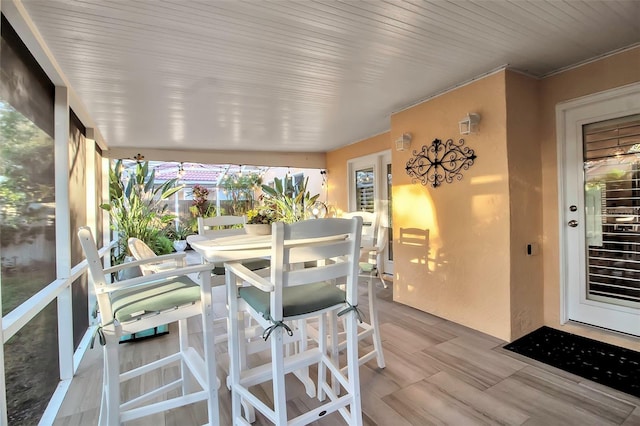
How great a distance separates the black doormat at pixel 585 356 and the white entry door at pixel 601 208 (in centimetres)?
22

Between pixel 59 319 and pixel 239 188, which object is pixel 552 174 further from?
pixel 239 188

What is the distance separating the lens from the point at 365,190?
17.0 ft

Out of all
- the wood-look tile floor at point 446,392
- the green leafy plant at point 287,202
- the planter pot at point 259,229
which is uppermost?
the green leafy plant at point 287,202

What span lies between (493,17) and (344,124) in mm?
2363

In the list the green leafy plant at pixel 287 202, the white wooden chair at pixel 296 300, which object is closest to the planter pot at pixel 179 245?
the green leafy plant at pixel 287 202

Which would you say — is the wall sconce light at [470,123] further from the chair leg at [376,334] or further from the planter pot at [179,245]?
the planter pot at [179,245]

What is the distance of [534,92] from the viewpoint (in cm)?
274

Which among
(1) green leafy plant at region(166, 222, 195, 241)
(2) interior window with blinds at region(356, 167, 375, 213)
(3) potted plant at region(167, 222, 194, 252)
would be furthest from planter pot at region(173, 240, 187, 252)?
(2) interior window with blinds at region(356, 167, 375, 213)

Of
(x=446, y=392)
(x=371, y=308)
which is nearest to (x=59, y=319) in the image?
(x=371, y=308)

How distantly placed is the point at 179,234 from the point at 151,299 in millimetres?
7182

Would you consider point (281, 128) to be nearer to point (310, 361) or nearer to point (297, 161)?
point (297, 161)

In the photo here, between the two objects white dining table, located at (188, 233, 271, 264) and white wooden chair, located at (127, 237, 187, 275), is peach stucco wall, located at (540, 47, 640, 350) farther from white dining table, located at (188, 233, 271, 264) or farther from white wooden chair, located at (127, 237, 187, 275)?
white wooden chair, located at (127, 237, 187, 275)

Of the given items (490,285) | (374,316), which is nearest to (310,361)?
(374,316)

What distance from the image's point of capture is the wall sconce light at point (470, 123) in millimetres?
2648
